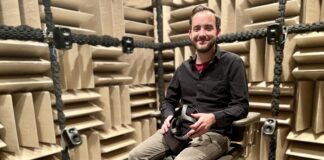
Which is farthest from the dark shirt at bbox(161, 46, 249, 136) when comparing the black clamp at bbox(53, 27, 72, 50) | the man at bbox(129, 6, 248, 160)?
the black clamp at bbox(53, 27, 72, 50)

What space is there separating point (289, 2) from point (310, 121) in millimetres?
819

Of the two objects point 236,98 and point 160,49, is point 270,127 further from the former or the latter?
point 160,49

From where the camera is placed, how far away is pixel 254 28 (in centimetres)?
180

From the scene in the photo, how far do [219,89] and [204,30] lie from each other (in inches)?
13.6

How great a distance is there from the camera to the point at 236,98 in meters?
1.33

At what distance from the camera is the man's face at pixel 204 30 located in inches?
54.5

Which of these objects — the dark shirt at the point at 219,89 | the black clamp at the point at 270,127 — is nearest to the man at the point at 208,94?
the dark shirt at the point at 219,89

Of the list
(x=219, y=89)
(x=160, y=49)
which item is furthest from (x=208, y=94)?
(x=160, y=49)

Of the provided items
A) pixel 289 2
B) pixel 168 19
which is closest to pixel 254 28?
pixel 289 2

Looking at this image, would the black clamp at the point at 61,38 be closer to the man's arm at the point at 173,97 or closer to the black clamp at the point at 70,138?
the black clamp at the point at 70,138

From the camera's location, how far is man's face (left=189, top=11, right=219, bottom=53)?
1.38 meters

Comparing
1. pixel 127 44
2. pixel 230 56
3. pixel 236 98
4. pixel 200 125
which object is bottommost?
pixel 200 125

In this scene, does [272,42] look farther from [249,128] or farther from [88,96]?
[88,96]

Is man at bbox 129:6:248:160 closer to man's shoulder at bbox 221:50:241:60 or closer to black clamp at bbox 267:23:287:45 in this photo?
man's shoulder at bbox 221:50:241:60
